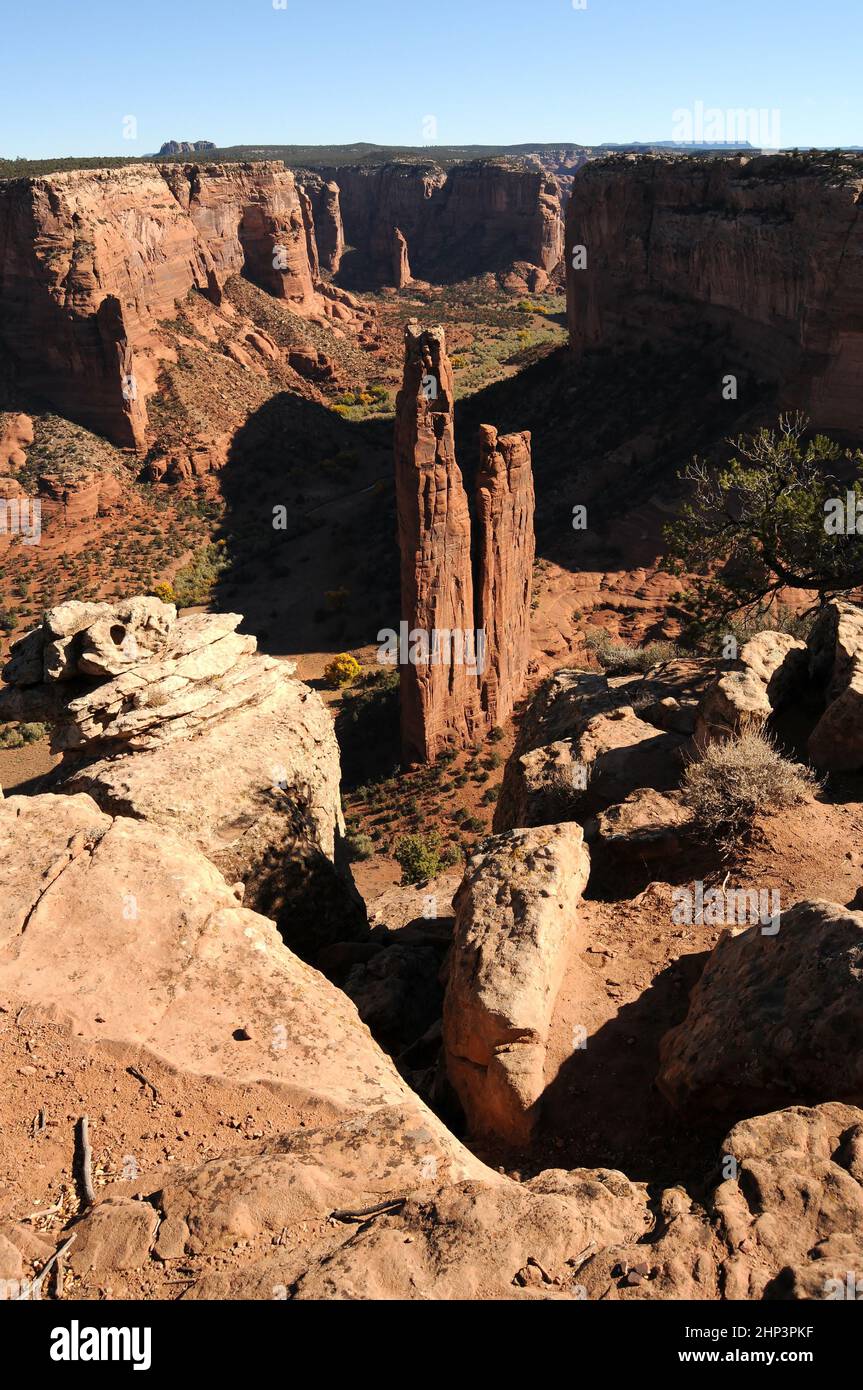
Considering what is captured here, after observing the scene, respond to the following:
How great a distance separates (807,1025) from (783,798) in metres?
4.73

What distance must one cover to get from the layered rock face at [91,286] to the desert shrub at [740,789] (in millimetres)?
50636

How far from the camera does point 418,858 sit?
25.6 m

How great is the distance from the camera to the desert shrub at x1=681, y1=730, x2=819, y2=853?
11305 millimetres

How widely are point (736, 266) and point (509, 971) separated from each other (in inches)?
1862

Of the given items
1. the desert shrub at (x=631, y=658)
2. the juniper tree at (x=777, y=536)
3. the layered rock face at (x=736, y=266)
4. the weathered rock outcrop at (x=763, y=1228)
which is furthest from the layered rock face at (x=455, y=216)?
the weathered rock outcrop at (x=763, y=1228)

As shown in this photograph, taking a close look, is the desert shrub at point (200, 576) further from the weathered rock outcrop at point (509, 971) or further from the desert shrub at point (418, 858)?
the weathered rock outcrop at point (509, 971)

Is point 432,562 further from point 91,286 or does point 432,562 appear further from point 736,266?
point 91,286

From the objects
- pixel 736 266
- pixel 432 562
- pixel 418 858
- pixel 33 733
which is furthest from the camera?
pixel 736 266

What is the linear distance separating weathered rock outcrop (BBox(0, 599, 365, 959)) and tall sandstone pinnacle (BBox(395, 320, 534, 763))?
1380 cm

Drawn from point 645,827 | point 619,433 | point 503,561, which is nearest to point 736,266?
point 619,433

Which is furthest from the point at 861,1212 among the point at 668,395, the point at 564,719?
the point at 668,395
